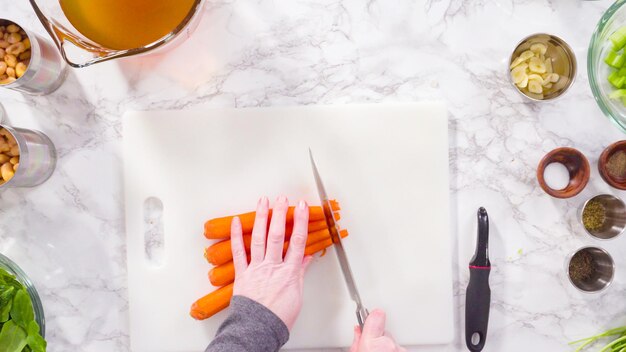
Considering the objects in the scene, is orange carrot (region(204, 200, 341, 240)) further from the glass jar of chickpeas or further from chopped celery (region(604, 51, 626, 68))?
chopped celery (region(604, 51, 626, 68))

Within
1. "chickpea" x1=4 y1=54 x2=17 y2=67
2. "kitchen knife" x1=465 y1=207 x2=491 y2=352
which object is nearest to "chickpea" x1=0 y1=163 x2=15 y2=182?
"chickpea" x1=4 y1=54 x2=17 y2=67

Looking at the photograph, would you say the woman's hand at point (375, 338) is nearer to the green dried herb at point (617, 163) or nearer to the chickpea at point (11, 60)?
the green dried herb at point (617, 163)

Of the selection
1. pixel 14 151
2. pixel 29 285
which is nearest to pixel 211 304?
pixel 29 285

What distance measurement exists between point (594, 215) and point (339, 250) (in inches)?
25.0

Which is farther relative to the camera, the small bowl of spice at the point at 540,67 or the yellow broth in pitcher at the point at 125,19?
the small bowl of spice at the point at 540,67

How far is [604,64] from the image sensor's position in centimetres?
125

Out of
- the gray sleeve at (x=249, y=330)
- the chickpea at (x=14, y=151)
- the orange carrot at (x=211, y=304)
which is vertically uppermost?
the chickpea at (x=14, y=151)

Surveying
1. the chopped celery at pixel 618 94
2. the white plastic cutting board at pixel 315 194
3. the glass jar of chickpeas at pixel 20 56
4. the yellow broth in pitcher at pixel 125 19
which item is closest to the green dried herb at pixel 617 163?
the chopped celery at pixel 618 94

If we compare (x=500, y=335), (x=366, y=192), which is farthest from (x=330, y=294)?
(x=500, y=335)

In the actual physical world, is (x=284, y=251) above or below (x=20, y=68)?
below

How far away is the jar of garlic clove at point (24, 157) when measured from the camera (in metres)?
1.18

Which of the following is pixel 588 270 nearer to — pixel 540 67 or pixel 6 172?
pixel 540 67

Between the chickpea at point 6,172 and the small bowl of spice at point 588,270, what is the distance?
4.39 ft

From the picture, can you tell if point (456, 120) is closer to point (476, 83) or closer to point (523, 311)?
point (476, 83)
